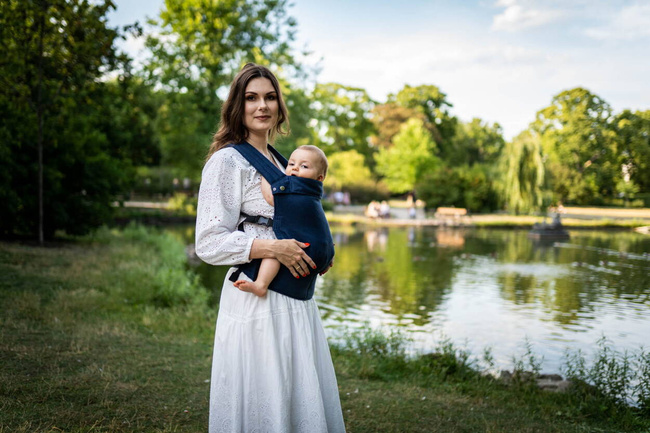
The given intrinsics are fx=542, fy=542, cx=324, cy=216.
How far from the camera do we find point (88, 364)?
14.9 ft

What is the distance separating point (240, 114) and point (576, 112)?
59058mm

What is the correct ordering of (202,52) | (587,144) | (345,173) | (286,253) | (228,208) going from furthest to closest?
1. (587,144)
2. (345,173)
3. (202,52)
4. (228,208)
5. (286,253)

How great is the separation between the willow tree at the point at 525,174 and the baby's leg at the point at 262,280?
36.1 meters

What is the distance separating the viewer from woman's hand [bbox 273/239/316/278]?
216cm

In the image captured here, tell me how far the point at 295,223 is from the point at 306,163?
25 cm

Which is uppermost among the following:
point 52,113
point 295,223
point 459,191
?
point 52,113

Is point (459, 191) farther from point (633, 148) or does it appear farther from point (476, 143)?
point (476, 143)

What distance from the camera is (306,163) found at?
2.25m

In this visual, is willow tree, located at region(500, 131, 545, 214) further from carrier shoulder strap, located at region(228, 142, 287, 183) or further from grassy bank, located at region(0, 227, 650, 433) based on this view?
carrier shoulder strap, located at region(228, 142, 287, 183)

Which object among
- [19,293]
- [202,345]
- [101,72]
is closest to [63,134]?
[101,72]

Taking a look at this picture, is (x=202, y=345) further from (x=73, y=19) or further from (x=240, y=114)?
(x=73, y=19)

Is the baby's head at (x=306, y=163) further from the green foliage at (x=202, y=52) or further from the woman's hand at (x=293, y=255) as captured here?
the green foliage at (x=202, y=52)

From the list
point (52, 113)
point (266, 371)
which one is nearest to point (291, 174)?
point (266, 371)

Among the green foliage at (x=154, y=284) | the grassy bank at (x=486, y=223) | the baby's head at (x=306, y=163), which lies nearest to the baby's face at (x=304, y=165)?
the baby's head at (x=306, y=163)
